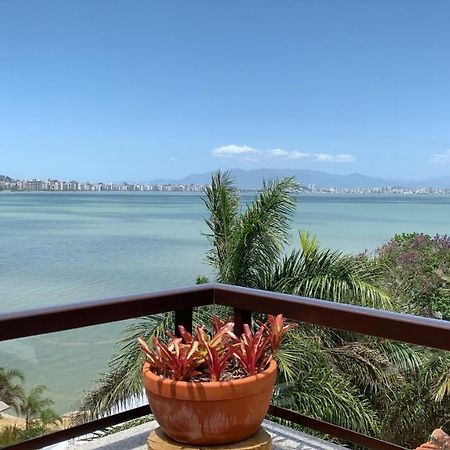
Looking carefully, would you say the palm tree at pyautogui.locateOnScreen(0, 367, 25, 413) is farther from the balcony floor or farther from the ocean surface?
the balcony floor

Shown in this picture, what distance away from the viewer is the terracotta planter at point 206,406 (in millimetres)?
2107

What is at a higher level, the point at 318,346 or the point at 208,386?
the point at 208,386

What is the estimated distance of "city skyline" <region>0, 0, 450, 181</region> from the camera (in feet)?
76.9

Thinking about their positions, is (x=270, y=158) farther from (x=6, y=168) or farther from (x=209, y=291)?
(x=209, y=291)

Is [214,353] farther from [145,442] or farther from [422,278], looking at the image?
[422,278]

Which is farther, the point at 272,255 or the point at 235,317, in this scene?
the point at 272,255

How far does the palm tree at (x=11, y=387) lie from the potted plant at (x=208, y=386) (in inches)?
155

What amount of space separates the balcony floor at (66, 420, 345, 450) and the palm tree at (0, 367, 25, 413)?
9.73ft

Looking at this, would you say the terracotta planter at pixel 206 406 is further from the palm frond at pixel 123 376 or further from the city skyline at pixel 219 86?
the city skyline at pixel 219 86

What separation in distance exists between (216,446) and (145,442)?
0.85 metres


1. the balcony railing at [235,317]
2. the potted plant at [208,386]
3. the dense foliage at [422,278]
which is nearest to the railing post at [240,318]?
the balcony railing at [235,317]

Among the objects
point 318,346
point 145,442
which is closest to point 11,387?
point 318,346

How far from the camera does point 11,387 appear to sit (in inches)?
231

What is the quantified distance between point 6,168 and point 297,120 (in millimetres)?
16330
